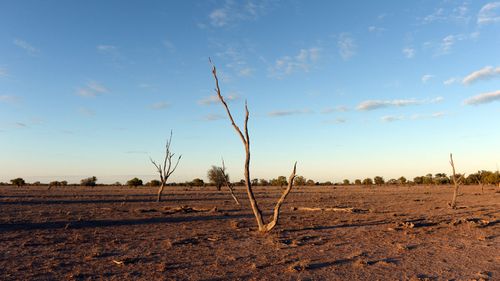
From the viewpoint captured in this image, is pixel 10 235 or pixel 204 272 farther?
pixel 10 235

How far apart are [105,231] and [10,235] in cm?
326

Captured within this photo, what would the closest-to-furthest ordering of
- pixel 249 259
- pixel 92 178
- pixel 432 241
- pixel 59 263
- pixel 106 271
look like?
pixel 106 271 < pixel 59 263 < pixel 249 259 < pixel 432 241 < pixel 92 178

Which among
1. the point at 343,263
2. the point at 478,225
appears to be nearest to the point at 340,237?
the point at 343,263

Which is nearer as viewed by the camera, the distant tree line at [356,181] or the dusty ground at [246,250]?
the dusty ground at [246,250]

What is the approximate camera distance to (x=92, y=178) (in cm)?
8669

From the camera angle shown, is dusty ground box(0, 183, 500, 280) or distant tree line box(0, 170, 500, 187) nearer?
dusty ground box(0, 183, 500, 280)

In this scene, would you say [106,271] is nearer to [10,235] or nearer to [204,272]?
[204,272]

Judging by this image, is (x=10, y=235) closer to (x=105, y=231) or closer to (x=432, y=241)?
(x=105, y=231)

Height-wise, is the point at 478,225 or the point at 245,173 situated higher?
the point at 245,173

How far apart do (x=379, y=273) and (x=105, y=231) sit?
1089 centimetres

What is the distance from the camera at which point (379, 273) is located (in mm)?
8688

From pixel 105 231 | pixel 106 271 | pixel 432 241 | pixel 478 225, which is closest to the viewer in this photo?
pixel 106 271

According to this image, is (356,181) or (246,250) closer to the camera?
(246,250)

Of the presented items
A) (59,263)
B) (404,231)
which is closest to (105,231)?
(59,263)
